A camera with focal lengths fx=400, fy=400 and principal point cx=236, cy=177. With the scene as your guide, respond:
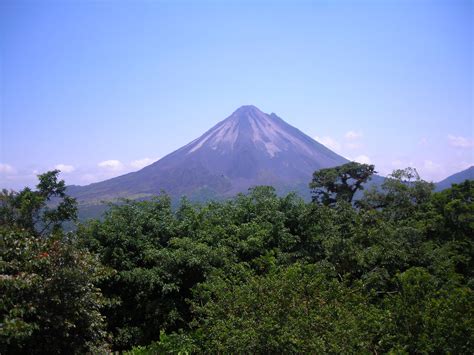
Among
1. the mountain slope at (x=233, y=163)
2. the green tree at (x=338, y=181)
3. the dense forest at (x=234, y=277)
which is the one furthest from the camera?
the mountain slope at (x=233, y=163)

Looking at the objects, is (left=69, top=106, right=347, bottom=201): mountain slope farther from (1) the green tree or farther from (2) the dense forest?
(2) the dense forest

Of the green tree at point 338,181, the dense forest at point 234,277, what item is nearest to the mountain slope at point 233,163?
the green tree at point 338,181

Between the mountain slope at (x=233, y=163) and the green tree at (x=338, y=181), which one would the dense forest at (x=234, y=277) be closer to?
the green tree at (x=338, y=181)

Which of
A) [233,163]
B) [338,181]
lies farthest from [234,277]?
[233,163]

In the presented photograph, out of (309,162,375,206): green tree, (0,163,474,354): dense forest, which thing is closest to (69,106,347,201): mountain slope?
(309,162,375,206): green tree

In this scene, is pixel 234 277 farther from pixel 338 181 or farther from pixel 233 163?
pixel 233 163

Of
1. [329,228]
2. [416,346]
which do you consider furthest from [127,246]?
[416,346]

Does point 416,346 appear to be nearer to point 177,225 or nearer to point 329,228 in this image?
point 329,228
